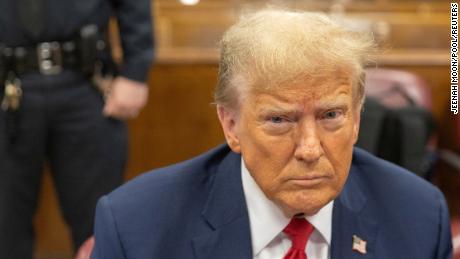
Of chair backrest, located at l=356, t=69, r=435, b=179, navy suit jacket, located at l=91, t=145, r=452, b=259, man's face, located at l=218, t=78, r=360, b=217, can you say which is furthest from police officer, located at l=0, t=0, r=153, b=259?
man's face, located at l=218, t=78, r=360, b=217

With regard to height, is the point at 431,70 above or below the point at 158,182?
below

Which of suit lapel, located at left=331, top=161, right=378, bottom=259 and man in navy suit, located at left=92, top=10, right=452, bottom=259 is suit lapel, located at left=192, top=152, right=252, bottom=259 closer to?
man in navy suit, located at left=92, top=10, right=452, bottom=259

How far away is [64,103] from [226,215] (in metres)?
1.07

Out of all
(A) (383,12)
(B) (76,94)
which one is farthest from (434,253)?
(A) (383,12)

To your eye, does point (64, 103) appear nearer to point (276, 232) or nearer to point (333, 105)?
point (276, 232)

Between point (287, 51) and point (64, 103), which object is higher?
point (287, 51)

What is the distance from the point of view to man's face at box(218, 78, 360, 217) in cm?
134

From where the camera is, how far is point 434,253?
160 centimetres

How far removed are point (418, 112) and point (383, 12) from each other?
2.83m

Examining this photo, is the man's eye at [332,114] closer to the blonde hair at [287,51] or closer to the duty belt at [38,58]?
the blonde hair at [287,51]

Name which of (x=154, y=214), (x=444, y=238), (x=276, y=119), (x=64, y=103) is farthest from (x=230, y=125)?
(x=64, y=103)

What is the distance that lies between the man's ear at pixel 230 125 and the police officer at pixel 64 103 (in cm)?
111

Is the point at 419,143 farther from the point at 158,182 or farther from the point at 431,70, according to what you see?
the point at 158,182

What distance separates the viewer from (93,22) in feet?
8.30
